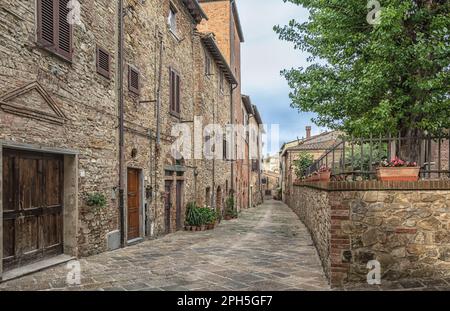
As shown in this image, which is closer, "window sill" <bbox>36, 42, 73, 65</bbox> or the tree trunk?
"window sill" <bbox>36, 42, 73, 65</bbox>

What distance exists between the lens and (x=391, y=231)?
16.6 ft

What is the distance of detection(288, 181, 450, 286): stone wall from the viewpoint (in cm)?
498

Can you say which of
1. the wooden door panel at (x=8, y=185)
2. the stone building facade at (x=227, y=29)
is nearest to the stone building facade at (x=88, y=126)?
the wooden door panel at (x=8, y=185)

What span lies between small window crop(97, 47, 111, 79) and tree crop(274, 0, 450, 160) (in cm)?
474

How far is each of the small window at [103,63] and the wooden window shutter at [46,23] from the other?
60.3 inches

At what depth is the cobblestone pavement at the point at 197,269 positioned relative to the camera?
204 inches

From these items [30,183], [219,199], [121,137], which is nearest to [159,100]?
[121,137]

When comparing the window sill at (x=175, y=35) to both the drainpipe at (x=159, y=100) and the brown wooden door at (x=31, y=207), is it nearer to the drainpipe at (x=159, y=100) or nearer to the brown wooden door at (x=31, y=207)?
the drainpipe at (x=159, y=100)

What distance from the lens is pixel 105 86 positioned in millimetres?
8016

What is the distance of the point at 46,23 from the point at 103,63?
1898mm

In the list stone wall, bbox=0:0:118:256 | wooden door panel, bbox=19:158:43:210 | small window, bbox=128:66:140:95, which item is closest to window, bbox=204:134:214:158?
small window, bbox=128:66:140:95

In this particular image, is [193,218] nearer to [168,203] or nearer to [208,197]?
[168,203]

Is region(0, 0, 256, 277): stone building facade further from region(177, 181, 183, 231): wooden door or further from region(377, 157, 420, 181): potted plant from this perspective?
region(377, 157, 420, 181): potted plant
